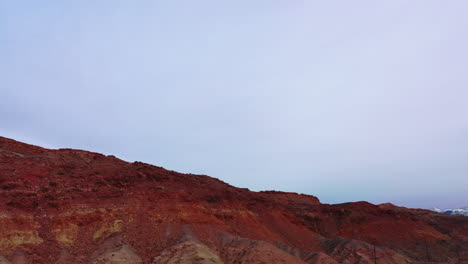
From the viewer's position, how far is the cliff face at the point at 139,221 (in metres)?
27.1

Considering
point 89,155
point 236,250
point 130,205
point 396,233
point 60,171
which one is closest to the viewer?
point 236,250

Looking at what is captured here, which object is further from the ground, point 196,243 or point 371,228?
point 371,228

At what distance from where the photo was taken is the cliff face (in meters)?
27.1

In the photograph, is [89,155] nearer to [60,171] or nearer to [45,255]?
[60,171]

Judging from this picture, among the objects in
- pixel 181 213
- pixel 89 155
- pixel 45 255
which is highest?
pixel 89 155

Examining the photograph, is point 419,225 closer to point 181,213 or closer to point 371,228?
point 371,228

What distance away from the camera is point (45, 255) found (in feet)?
84.4

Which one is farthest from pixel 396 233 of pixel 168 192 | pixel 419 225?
pixel 168 192

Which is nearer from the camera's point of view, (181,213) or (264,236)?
(181,213)

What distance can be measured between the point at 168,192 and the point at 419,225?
44.4m

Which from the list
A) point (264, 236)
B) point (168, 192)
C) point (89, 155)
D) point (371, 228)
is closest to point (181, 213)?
point (168, 192)

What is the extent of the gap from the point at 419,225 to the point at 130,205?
48533 mm

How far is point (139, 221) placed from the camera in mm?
31672

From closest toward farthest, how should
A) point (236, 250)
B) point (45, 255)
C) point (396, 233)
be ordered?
point (45, 255) < point (236, 250) < point (396, 233)
